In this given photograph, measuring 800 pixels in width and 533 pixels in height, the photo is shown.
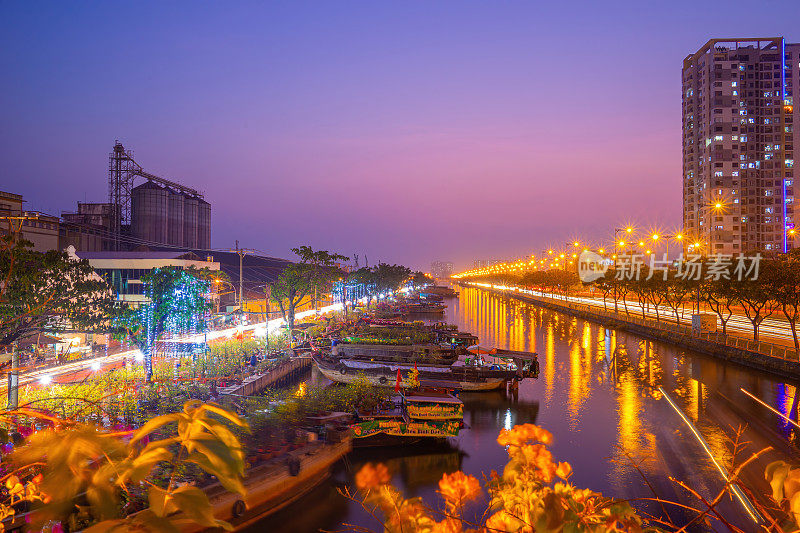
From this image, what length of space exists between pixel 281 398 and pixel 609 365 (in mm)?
29114

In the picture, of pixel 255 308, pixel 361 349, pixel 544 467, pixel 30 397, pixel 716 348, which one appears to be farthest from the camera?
pixel 255 308

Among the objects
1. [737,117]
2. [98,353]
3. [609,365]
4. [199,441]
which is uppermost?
[737,117]

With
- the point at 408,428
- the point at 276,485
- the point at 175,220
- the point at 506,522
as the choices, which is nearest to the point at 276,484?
the point at 276,485

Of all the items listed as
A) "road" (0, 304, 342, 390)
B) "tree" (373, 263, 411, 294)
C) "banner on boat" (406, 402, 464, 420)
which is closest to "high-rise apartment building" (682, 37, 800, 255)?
"tree" (373, 263, 411, 294)

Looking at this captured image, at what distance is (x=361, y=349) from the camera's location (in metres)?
35.7

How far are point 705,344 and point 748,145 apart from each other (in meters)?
77.1

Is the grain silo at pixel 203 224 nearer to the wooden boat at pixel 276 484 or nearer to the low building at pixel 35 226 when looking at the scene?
the low building at pixel 35 226

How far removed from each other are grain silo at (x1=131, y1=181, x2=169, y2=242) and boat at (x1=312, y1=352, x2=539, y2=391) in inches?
2329

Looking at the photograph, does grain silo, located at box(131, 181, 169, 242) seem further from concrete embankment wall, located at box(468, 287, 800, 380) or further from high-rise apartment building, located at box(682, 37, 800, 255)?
high-rise apartment building, located at box(682, 37, 800, 255)

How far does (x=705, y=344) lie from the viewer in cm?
4209

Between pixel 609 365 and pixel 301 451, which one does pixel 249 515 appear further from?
pixel 609 365

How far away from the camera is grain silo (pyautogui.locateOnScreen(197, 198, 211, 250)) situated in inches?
3730

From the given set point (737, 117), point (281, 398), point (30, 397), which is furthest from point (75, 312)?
point (737, 117)

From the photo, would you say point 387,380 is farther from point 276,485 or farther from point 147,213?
point 147,213
